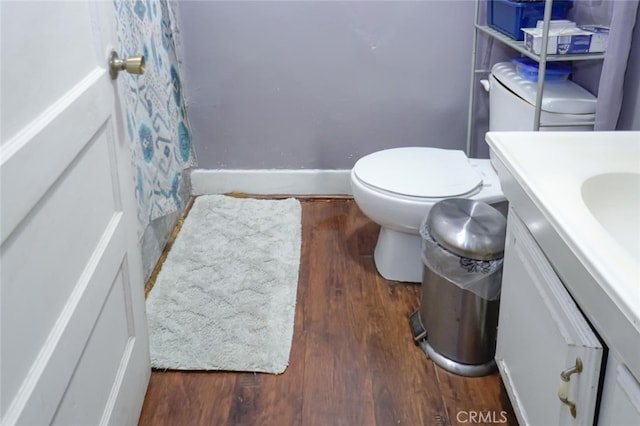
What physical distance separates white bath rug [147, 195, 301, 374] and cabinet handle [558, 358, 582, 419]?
890 mm

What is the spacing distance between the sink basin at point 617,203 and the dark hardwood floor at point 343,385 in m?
0.66

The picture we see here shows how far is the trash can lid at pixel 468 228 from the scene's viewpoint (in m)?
1.61

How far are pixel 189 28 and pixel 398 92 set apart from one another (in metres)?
0.91

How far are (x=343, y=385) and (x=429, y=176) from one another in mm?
750

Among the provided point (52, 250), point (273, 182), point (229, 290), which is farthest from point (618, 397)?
point (273, 182)

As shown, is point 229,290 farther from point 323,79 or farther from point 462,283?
point 323,79

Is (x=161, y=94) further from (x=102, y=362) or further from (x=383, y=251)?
(x=102, y=362)

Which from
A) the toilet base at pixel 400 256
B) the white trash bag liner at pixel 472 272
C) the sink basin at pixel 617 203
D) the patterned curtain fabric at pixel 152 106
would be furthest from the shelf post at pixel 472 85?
the sink basin at pixel 617 203

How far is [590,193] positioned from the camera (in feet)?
3.74

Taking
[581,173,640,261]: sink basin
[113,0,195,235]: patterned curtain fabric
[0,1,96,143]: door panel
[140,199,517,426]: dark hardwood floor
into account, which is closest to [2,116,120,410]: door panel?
[0,1,96,143]: door panel

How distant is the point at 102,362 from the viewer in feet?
4.20

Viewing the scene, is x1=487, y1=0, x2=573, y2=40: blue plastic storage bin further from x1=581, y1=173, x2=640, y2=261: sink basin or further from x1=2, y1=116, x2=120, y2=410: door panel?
x1=2, y1=116, x2=120, y2=410: door panel

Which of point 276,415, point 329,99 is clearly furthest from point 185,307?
point 329,99

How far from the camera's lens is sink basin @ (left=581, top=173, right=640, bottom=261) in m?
1.13
